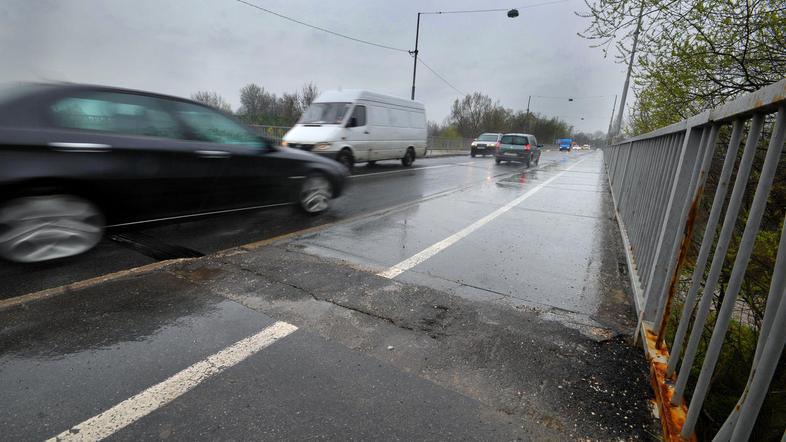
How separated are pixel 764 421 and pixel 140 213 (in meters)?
5.14

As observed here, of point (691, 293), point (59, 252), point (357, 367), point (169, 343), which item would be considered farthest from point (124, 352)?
point (691, 293)

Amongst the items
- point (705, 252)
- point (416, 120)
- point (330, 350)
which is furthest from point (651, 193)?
point (416, 120)

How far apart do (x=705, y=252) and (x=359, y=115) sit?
36.0ft

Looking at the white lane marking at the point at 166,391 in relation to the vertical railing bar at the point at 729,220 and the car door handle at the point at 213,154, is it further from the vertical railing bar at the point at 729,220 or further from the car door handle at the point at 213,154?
the car door handle at the point at 213,154

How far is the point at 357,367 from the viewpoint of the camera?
2.33 m

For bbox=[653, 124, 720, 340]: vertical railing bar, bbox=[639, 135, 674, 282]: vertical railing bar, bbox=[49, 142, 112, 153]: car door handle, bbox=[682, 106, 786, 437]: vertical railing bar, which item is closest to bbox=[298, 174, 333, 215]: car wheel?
bbox=[49, 142, 112, 153]: car door handle

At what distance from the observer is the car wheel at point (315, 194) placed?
5984mm

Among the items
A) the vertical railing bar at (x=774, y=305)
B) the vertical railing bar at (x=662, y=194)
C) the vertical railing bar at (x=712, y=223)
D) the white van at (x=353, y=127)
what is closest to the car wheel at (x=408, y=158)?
the white van at (x=353, y=127)

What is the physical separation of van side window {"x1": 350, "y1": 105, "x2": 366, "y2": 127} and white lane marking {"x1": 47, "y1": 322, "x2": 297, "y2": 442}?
32.6 ft

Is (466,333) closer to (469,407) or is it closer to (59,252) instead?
(469,407)

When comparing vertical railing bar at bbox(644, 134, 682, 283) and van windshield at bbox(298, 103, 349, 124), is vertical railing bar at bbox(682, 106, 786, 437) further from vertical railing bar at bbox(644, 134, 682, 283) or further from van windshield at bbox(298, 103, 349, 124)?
van windshield at bbox(298, 103, 349, 124)

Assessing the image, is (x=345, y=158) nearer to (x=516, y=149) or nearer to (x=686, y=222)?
(x=686, y=222)

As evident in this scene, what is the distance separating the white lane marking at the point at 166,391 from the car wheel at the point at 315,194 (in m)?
3.51

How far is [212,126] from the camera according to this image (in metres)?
4.75
